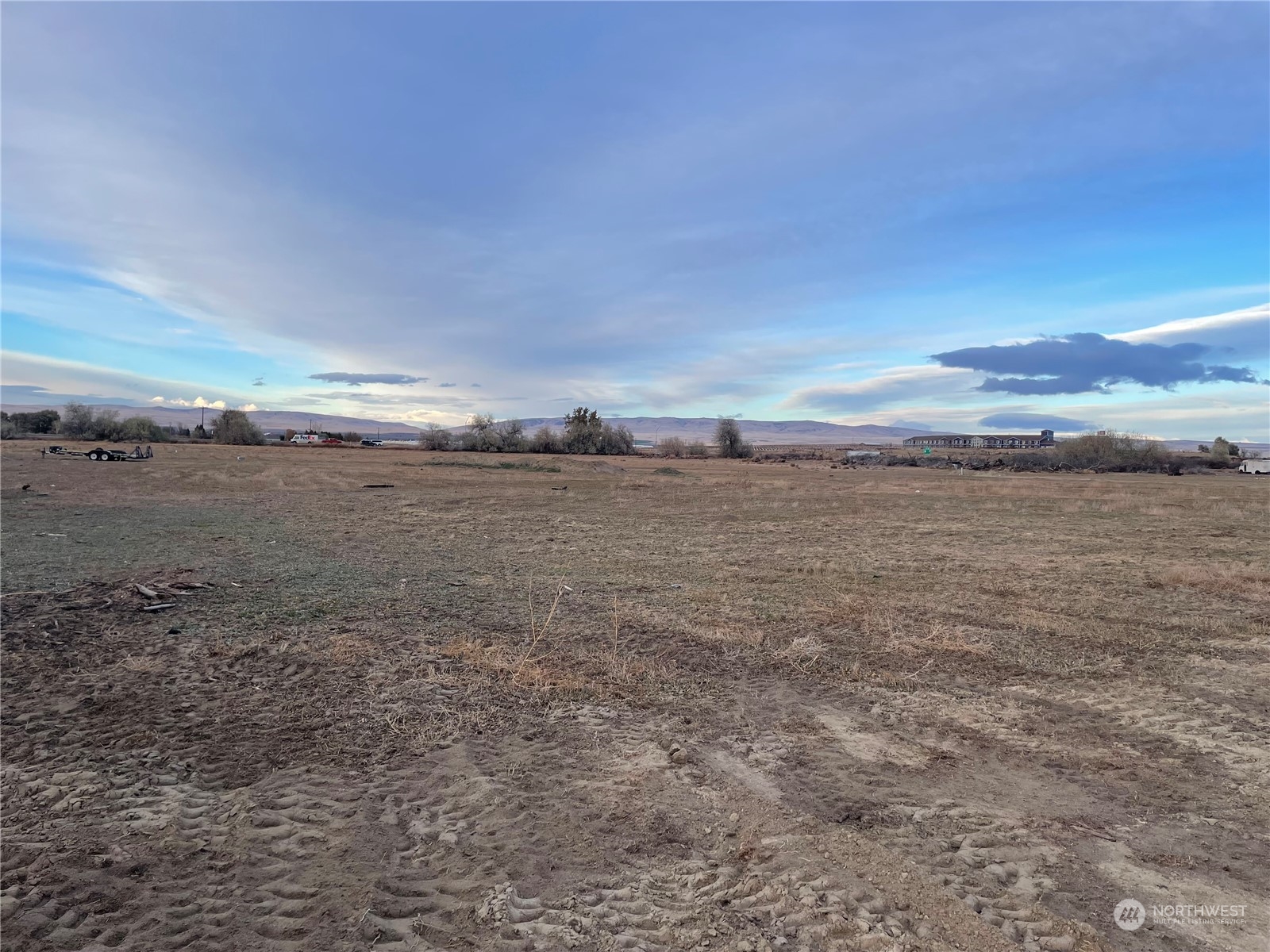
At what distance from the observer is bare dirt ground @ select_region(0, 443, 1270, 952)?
3.01 metres

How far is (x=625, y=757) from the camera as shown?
4.51m

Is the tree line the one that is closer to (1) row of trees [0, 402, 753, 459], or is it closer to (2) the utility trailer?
(1) row of trees [0, 402, 753, 459]

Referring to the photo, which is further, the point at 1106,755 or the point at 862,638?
the point at 862,638

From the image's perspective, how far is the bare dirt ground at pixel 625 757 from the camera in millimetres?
3008

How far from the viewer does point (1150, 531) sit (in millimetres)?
16562

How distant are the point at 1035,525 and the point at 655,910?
60.0 ft

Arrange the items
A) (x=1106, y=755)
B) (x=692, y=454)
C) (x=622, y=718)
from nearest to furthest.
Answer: (x=1106, y=755) → (x=622, y=718) → (x=692, y=454)

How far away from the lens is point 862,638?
735cm

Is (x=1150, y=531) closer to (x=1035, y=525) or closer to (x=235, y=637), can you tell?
(x=1035, y=525)

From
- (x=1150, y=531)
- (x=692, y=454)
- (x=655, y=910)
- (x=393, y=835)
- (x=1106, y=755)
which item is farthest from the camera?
(x=692, y=454)

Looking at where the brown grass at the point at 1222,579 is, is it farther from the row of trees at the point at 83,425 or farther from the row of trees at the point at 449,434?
the row of trees at the point at 83,425

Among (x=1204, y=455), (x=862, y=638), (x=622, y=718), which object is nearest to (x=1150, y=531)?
(x=862, y=638)

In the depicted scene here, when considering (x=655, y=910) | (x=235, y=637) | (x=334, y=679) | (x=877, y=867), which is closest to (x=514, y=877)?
(x=655, y=910)

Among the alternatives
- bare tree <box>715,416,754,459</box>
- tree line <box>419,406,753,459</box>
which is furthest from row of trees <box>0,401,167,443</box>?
bare tree <box>715,416,754,459</box>
